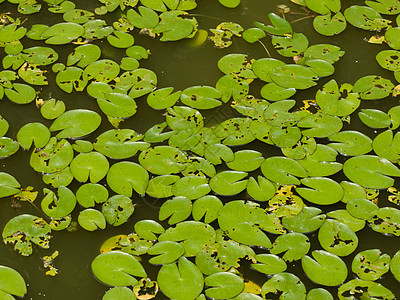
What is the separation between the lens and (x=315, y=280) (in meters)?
1.77

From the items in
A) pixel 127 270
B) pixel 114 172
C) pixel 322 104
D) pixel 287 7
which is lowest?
pixel 127 270

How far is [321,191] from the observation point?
196cm

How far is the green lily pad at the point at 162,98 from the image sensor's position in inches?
87.0

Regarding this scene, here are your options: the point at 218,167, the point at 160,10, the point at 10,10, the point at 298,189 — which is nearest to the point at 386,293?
the point at 298,189

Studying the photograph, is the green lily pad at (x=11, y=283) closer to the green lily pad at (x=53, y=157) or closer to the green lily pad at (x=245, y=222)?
the green lily pad at (x=53, y=157)

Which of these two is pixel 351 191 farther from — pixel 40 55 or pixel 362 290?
pixel 40 55

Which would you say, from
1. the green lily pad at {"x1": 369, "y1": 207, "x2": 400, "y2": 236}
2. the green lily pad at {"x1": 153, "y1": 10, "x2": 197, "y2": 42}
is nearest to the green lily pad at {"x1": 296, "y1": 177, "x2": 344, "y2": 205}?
the green lily pad at {"x1": 369, "y1": 207, "x2": 400, "y2": 236}

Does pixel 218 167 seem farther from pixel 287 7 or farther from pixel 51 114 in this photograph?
pixel 287 7

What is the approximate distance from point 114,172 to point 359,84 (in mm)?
1161

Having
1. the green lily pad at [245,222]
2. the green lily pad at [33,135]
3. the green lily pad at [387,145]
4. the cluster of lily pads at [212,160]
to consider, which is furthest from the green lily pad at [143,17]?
the green lily pad at [387,145]

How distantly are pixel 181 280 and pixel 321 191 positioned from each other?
2.10ft

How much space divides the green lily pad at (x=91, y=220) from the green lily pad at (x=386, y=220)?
1.01 metres

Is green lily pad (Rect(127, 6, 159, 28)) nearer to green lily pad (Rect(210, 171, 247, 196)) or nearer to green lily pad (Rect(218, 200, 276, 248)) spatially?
green lily pad (Rect(210, 171, 247, 196))

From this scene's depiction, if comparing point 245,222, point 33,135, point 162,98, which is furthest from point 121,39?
point 245,222
